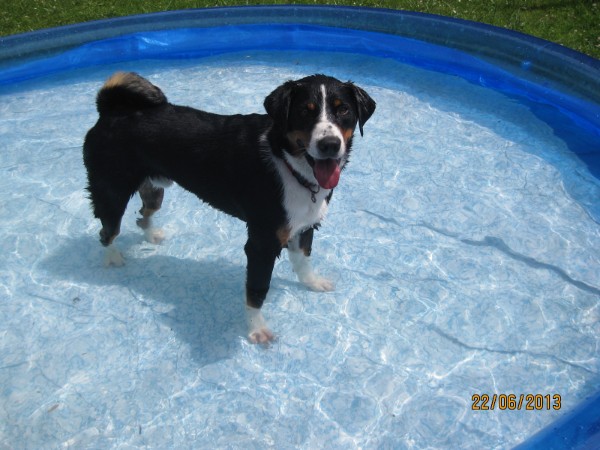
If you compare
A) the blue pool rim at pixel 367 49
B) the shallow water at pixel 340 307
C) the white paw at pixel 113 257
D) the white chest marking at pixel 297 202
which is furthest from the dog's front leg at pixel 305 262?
the blue pool rim at pixel 367 49

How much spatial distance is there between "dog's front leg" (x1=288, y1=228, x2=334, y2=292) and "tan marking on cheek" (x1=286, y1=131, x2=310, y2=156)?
857mm

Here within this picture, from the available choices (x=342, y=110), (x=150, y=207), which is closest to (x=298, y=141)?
(x=342, y=110)

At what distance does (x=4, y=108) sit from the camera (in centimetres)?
691

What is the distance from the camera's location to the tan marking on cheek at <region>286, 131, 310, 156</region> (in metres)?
3.15

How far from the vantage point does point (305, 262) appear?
14.3 ft

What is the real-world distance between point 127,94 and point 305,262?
1.78 meters

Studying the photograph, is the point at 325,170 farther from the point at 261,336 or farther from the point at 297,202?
the point at 261,336

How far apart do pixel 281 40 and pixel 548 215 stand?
4.51 m

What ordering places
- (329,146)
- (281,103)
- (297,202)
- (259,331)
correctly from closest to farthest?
(329,146)
(281,103)
(297,202)
(259,331)

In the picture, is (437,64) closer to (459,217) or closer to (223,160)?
(459,217)

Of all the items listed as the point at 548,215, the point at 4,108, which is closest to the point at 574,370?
the point at 548,215

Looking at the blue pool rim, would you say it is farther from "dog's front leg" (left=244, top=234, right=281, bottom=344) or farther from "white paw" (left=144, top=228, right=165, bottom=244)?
"dog's front leg" (left=244, top=234, right=281, bottom=344)

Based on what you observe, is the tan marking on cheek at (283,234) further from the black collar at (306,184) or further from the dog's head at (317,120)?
the dog's head at (317,120)
